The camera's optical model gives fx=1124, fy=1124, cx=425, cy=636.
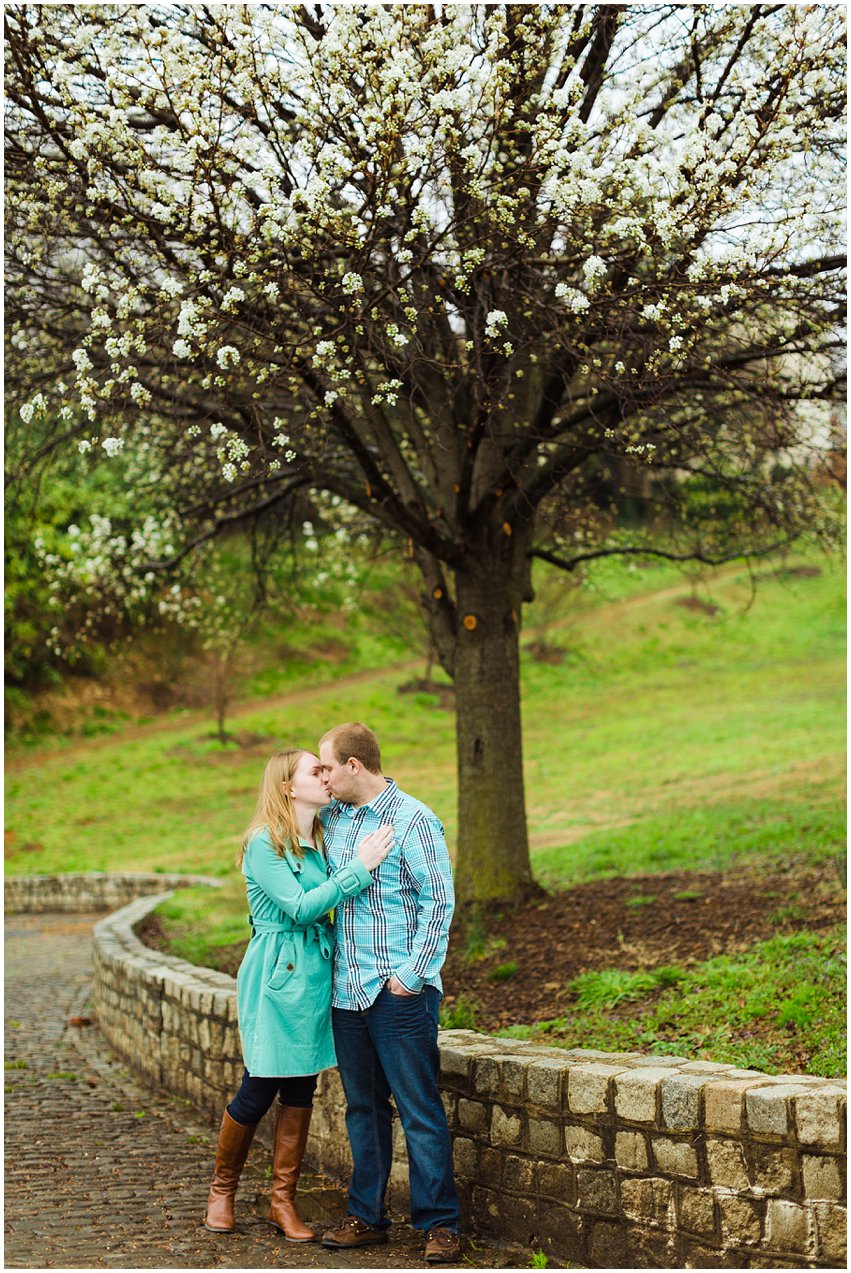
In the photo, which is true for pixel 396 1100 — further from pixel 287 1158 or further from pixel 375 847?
pixel 375 847

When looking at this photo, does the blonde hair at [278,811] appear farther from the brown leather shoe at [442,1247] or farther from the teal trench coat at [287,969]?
the brown leather shoe at [442,1247]

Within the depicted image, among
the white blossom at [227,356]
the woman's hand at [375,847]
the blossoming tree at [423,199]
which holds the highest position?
the blossoming tree at [423,199]

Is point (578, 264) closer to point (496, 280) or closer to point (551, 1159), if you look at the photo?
point (496, 280)

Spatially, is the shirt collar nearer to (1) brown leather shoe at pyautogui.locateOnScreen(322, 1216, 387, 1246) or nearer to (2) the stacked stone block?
(2) the stacked stone block

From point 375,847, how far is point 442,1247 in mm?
1577

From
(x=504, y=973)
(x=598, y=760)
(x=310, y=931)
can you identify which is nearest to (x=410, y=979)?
(x=310, y=931)

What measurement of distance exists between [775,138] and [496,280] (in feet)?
5.76

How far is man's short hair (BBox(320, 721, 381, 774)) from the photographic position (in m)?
4.82

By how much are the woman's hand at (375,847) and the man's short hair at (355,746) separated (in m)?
0.29

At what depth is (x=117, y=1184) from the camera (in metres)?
5.84

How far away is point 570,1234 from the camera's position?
4.51 metres

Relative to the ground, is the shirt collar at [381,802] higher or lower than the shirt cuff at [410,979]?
higher

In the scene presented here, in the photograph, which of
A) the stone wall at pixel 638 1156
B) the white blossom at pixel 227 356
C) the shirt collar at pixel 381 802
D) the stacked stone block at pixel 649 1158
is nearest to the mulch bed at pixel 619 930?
the stone wall at pixel 638 1156

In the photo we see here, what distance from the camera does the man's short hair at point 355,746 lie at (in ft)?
15.8
